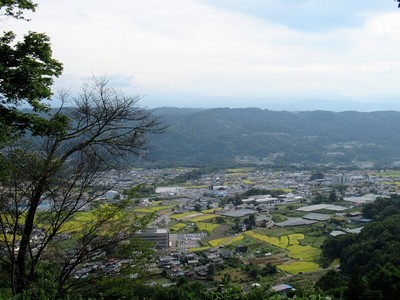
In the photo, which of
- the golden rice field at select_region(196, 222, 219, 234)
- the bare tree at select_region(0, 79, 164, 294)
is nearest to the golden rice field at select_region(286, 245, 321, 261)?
the golden rice field at select_region(196, 222, 219, 234)

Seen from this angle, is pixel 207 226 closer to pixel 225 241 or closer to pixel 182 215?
pixel 182 215

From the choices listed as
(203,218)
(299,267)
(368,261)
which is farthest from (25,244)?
(203,218)

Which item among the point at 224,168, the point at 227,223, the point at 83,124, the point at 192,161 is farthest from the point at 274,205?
the point at 192,161

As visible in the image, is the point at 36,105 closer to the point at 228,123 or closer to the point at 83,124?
the point at 83,124

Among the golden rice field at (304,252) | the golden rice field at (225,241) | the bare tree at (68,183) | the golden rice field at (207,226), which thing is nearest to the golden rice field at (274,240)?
the golden rice field at (304,252)

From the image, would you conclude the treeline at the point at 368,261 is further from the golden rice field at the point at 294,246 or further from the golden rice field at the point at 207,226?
the golden rice field at the point at 207,226

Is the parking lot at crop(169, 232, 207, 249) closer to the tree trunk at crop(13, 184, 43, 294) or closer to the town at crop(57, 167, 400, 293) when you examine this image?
the town at crop(57, 167, 400, 293)
